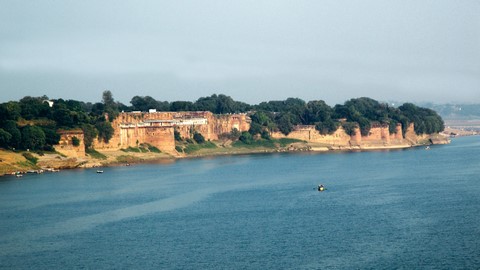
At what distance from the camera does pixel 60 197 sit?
55969mm

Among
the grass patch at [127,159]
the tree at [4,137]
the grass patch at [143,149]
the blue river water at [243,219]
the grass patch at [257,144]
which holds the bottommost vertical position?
the blue river water at [243,219]

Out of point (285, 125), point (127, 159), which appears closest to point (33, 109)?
point (127, 159)

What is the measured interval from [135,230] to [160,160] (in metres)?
44.5

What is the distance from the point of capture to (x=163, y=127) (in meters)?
91.6

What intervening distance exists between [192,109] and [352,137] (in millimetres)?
19833

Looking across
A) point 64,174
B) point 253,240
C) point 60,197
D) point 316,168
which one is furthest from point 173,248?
point 316,168

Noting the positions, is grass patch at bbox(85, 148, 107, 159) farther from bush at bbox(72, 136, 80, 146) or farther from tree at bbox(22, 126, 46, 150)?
tree at bbox(22, 126, 46, 150)

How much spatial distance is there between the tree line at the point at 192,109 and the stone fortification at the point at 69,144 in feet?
1.79

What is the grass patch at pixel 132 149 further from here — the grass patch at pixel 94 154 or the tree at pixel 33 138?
the tree at pixel 33 138

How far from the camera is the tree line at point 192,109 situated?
77.5 meters

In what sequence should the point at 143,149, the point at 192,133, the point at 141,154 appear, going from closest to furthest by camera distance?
the point at 141,154 → the point at 143,149 → the point at 192,133

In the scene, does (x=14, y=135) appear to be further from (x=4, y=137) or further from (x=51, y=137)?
(x=51, y=137)

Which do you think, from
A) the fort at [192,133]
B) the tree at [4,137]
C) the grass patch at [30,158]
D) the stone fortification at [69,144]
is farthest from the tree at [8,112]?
the grass patch at [30,158]

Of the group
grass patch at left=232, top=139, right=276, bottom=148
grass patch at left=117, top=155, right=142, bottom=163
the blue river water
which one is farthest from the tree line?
the blue river water
